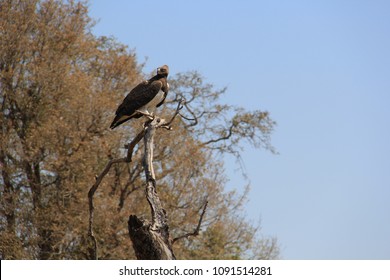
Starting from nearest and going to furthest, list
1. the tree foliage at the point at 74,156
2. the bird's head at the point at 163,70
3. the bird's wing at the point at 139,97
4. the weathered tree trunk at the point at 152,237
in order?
the weathered tree trunk at the point at 152,237, the bird's wing at the point at 139,97, the bird's head at the point at 163,70, the tree foliage at the point at 74,156

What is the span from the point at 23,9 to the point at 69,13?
150cm

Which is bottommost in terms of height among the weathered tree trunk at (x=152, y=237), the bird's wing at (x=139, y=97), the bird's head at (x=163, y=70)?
the weathered tree trunk at (x=152, y=237)

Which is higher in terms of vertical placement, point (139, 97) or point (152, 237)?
point (139, 97)

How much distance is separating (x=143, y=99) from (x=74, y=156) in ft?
39.9

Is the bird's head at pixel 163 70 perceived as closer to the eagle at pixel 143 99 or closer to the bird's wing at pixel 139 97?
the eagle at pixel 143 99

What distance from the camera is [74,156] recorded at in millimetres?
28000

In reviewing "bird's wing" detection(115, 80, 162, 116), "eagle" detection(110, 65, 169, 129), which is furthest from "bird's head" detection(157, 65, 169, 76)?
"bird's wing" detection(115, 80, 162, 116)

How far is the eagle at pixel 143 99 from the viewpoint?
53.0ft

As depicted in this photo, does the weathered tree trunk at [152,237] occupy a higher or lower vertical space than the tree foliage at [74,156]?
lower

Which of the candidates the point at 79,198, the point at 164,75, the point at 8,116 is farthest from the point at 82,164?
the point at 164,75

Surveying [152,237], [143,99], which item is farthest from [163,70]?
[152,237]

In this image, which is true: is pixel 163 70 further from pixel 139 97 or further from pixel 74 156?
pixel 74 156

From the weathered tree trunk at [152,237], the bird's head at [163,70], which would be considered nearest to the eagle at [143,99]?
the bird's head at [163,70]

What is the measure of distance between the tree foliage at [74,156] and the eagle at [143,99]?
11216 mm
